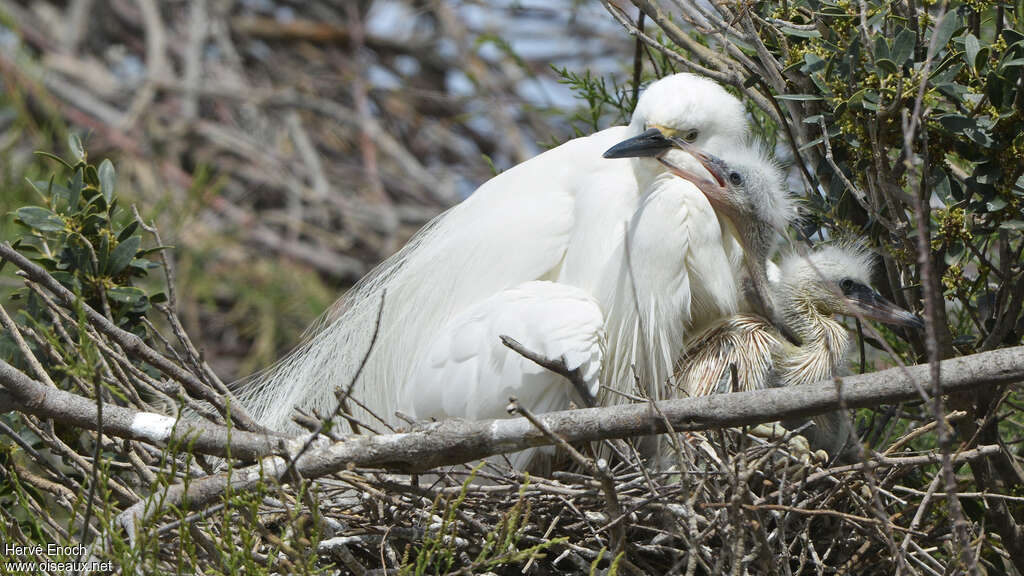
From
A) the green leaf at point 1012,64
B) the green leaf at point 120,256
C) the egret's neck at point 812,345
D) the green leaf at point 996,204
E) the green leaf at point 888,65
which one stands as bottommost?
the egret's neck at point 812,345

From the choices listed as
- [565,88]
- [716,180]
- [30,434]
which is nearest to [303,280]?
[565,88]

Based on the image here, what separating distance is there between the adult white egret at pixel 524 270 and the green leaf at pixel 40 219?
0.54 meters

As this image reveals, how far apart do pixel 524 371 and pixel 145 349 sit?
63 cm

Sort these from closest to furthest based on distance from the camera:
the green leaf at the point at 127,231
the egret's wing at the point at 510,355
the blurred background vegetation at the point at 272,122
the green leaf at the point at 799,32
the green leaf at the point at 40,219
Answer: the green leaf at the point at 799,32 → the egret's wing at the point at 510,355 → the green leaf at the point at 40,219 → the green leaf at the point at 127,231 → the blurred background vegetation at the point at 272,122

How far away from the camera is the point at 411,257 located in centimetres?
230

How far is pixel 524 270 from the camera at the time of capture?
6.64 feet

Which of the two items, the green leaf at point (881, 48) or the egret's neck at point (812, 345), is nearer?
the green leaf at point (881, 48)

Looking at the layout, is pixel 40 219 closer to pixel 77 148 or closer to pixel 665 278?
pixel 77 148

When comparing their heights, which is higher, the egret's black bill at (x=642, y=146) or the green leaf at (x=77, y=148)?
the green leaf at (x=77, y=148)

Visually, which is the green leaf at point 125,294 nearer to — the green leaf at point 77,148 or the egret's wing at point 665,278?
the green leaf at point 77,148

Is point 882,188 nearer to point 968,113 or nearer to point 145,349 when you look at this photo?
point 968,113

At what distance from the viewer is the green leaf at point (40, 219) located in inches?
73.2

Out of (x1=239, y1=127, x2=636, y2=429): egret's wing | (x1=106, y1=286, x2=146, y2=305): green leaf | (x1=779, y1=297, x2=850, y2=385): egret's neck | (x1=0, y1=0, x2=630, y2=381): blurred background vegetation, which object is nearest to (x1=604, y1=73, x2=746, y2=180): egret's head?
(x1=239, y1=127, x2=636, y2=429): egret's wing

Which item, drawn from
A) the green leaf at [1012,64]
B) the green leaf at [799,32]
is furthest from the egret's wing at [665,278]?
the green leaf at [1012,64]
